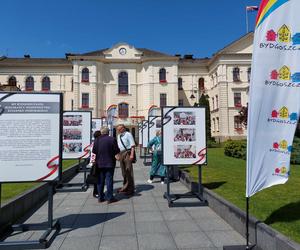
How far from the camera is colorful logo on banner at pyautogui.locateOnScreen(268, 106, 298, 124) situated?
184 inches

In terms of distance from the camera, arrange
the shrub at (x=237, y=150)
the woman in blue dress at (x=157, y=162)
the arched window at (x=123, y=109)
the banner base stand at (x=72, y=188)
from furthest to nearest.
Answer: the arched window at (x=123, y=109) → the shrub at (x=237, y=150) → the woman in blue dress at (x=157, y=162) → the banner base stand at (x=72, y=188)

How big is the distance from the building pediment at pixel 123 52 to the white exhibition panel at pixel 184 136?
147ft

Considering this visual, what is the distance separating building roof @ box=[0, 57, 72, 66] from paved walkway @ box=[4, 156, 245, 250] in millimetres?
48694

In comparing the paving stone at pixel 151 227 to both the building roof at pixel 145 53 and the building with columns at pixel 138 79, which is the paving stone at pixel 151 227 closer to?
the building with columns at pixel 138 79

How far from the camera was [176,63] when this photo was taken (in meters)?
52.1

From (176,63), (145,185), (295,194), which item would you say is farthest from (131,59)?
(295,194)

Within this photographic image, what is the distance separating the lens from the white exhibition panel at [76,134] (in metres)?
11.3

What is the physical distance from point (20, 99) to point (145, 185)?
6.99 metres

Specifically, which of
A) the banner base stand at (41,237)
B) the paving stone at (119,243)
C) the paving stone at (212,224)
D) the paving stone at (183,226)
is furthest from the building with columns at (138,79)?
the paving stone at (119,243)

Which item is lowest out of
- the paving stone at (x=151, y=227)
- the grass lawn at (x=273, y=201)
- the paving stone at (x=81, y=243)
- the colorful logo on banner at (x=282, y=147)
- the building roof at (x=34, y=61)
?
the paving stone at (x=81, y=243)

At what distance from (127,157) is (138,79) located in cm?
4379

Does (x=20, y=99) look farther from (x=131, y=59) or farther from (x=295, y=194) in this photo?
(x=131, y=59)

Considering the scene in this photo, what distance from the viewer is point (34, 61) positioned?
5516cm

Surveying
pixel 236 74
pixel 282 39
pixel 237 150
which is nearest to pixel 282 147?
pixel 282 39
